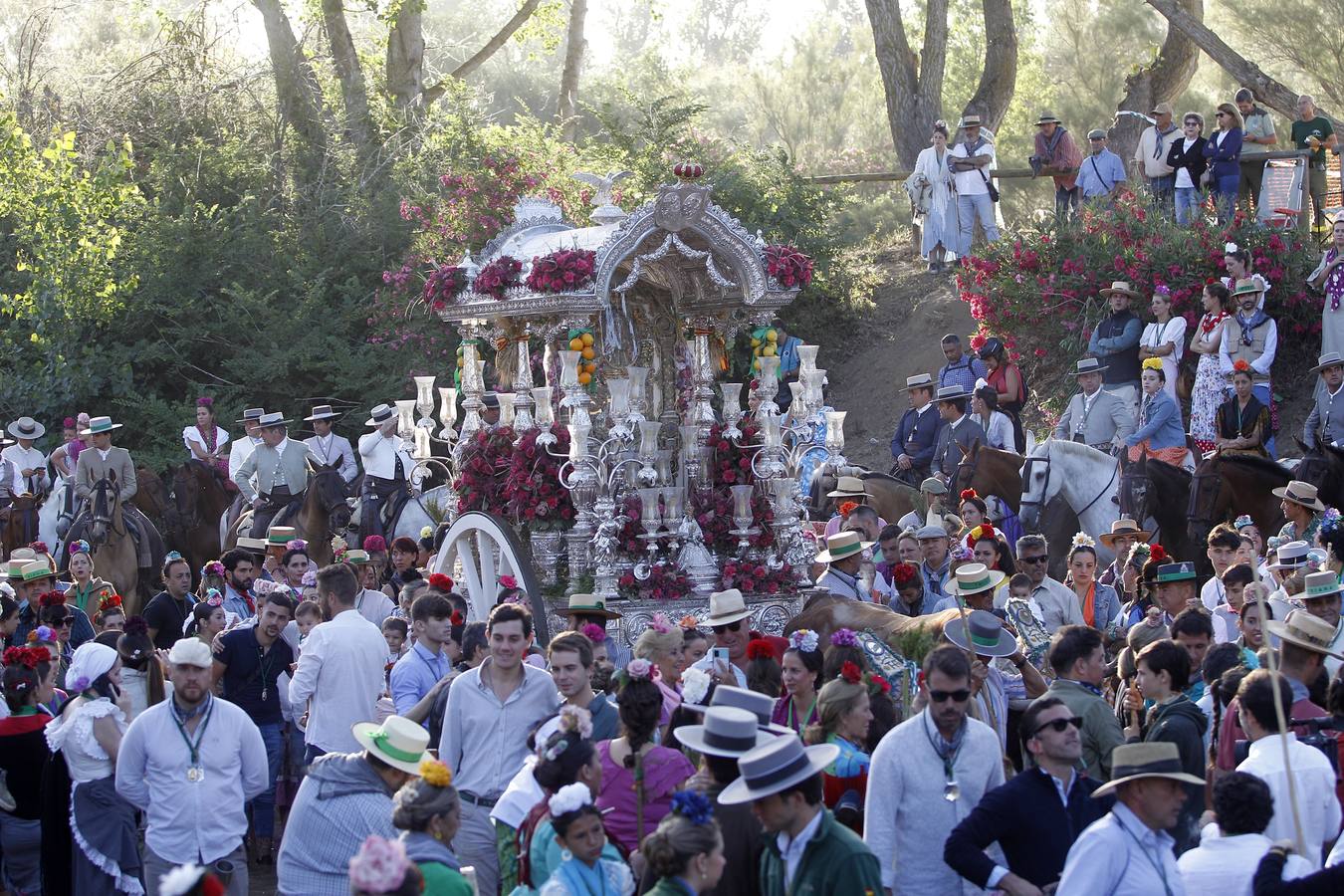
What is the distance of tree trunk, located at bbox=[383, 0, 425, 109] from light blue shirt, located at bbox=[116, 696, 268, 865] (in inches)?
883

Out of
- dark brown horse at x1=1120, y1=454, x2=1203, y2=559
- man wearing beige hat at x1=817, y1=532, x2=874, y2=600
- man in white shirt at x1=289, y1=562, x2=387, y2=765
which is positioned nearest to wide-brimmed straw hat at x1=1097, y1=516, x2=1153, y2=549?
dark brown horse at x1=1120, y1=454, x2=1203, y2=559

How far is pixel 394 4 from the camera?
2753cm

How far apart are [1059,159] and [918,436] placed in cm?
665

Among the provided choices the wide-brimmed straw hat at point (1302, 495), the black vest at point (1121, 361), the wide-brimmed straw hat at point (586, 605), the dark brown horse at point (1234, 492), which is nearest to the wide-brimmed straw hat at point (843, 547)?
the wide-brimmed straw hat at point (586, 605)

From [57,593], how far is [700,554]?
415 cm

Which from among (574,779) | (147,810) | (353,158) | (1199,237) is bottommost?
(147,810)

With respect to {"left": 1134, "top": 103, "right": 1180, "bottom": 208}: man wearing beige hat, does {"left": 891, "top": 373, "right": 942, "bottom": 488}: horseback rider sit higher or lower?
lower

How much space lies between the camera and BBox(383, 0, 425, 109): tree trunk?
95.6ft

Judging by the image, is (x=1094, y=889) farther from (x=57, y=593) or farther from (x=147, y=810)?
(x=57, y=593)

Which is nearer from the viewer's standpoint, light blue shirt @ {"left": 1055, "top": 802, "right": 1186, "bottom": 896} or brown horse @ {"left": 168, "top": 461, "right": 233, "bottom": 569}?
light blue shirt @ {"left": 1055, "top": 802, "right": 1186, "bottom": 896}

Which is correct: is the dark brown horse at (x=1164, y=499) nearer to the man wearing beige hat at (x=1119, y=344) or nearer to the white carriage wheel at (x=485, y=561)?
the man wearing beige hat at (x=1119, y=344)

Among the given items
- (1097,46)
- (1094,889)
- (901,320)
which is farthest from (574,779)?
(1097,46)

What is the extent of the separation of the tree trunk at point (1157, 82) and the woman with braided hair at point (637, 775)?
20.4 metres

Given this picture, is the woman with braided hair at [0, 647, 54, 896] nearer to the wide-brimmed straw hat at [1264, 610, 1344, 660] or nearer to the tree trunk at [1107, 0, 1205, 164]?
Answer: the wide-brimmed straw hat at [1264, 610, 1344, 660]
